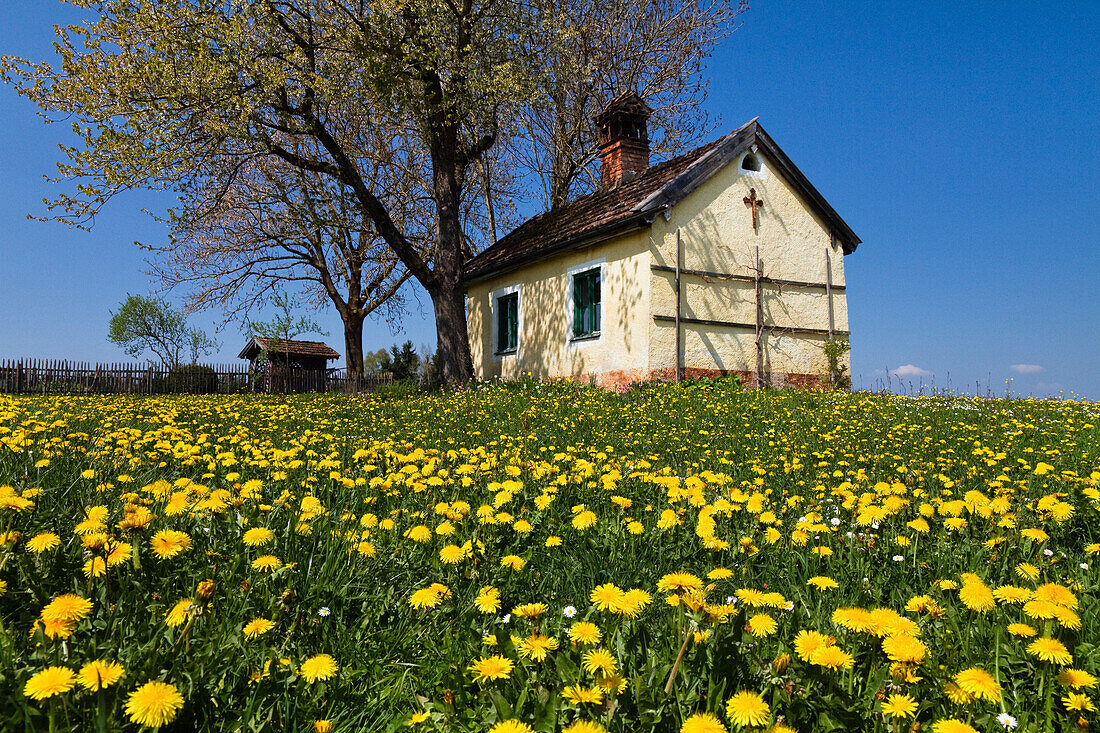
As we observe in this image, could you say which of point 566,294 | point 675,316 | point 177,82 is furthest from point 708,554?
point 177,82

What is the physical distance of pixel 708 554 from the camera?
2.60 metres

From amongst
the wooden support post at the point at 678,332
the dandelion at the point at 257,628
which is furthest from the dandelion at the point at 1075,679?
the wooden support post at the point at 678,332

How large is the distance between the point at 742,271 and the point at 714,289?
0.80 metres

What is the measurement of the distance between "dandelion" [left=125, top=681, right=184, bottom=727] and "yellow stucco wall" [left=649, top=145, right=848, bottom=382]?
11.8 m

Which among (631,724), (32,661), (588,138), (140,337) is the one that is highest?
(588,138)

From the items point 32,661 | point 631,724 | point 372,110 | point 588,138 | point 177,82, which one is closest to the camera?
point 631,724

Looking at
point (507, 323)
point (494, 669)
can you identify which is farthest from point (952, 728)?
point (507, 323)

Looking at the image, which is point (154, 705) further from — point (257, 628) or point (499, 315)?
point (499, 315)

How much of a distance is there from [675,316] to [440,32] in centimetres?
773

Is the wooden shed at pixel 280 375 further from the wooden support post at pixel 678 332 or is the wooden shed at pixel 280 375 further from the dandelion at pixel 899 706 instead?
the dandelion at pixel 899 706

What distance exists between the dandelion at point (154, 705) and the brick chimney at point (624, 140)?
15.8 m

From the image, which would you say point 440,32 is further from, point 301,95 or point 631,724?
point 631,724

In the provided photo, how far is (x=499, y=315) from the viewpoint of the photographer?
58.1ft

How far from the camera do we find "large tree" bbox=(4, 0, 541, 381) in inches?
→ 495
